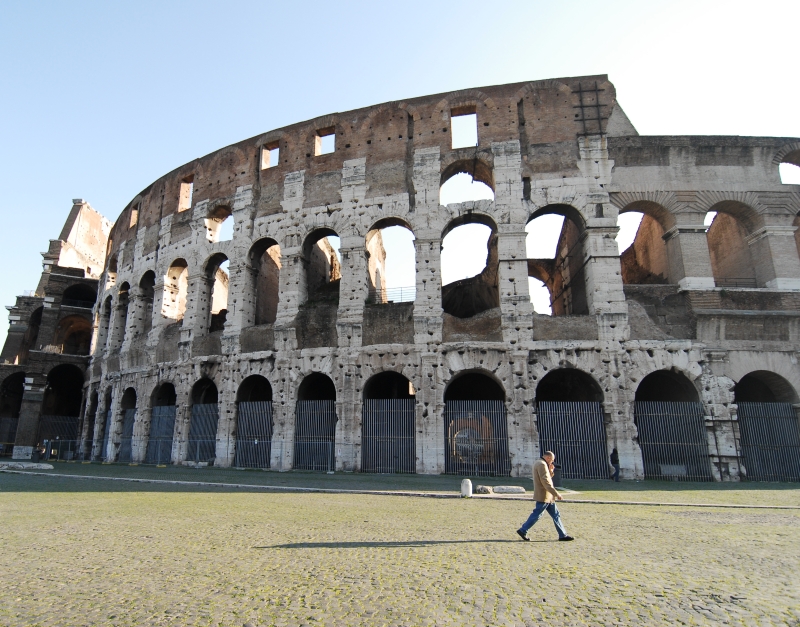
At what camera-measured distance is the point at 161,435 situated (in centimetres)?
1684

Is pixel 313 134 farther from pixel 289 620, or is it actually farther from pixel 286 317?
pixel 289 620

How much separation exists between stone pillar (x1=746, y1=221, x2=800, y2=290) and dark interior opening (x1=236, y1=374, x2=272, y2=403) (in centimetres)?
1455

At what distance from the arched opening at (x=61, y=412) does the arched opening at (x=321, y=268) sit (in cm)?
1248

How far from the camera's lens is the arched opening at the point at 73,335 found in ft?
83.4

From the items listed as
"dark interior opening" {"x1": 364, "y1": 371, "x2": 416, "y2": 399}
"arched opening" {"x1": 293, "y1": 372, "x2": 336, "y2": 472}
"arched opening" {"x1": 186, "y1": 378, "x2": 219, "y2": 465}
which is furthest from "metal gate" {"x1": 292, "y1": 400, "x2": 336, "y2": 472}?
"arched opening" {"x1": 186, "y1": 378, "x2": 219, "y2": 465}

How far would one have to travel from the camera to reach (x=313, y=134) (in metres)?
16.8

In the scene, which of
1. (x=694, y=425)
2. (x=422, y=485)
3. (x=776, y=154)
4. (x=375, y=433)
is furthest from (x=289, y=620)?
(x=776, y=154)

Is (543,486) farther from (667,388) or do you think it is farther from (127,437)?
(127,437)

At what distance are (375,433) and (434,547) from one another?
893cm

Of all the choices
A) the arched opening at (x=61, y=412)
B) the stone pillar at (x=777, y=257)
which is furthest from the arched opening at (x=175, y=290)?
the stone pillar at (x=777, y=257)

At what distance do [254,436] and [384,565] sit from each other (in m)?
11.6

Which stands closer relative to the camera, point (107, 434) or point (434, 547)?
point (434, 547)

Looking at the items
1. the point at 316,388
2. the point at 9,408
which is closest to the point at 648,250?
the point at 316,388

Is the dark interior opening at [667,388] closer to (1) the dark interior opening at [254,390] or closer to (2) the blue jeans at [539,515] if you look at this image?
(2) the blue jeans at [539,515]
